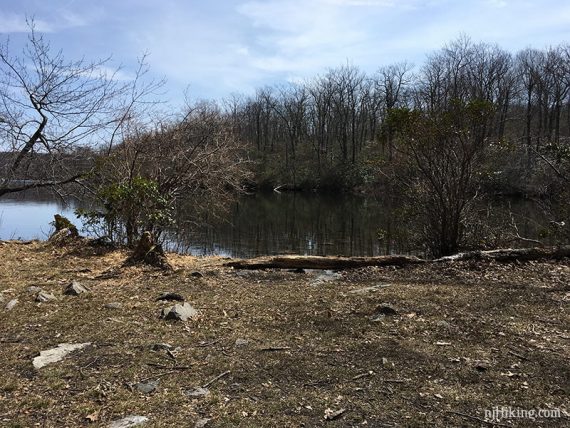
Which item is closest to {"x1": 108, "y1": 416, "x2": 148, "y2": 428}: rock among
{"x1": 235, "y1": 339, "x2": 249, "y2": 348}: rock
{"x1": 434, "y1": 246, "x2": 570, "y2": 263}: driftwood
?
{"x1": 235, "y1": 339, "x2": 249, "y2": 348}: rock

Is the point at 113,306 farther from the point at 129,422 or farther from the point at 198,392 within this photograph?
the point at 129,422

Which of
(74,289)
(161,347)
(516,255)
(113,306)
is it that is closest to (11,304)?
(74,289)

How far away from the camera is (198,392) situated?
11.8 ft

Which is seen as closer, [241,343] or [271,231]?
[241,343]

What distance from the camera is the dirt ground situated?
3.31m

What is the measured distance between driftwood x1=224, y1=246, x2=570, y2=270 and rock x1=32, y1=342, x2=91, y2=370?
4043 mm

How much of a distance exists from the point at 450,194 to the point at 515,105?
44.9 metres

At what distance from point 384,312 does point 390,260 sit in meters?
3.06

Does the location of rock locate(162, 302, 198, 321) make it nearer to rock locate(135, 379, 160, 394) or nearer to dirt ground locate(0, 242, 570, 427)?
dirt ground locate(0, 242, 570, 427)

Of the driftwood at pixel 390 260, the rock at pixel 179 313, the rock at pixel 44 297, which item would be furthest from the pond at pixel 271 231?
the rock at pixel 179 313

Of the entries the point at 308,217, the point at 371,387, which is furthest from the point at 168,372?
the point at 308,217

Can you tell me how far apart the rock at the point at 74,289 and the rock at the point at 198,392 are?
3427 mm

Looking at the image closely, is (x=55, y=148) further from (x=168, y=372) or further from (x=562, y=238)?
(x=562, y=238)

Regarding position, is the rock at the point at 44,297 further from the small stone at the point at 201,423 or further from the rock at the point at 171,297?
the small stone at the point at 201,423
